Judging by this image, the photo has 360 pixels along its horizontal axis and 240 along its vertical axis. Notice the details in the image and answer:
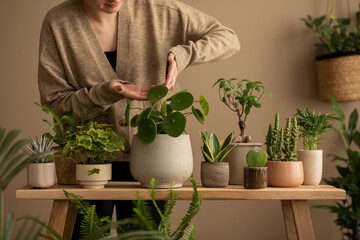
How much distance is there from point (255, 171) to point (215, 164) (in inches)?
4.6

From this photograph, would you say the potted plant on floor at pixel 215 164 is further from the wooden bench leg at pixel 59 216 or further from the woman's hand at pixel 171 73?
the wooden bench leg at pixel 59 216

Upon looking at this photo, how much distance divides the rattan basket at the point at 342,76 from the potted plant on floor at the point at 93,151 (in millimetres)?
1815

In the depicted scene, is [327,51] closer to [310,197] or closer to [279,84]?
Answer: [279,84]

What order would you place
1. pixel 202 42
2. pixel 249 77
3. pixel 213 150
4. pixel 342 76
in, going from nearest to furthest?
pixel 213 150 → pixel 202 42 → pixel 342 76 → pixel 249 77

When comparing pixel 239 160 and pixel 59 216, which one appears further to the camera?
pixel 239 160

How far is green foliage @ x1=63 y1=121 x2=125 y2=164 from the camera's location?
50.9 inches

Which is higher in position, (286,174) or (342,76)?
(342,76)

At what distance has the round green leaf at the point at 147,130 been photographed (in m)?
1.26

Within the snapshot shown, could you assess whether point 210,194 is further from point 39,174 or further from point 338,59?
point 338,59

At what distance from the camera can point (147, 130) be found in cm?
127

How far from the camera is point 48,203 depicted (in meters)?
2.97

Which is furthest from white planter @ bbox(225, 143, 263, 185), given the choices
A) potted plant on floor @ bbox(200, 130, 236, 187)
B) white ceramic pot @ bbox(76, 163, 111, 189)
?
white ceramic pot @ bbox(76, 163, 111, 189)

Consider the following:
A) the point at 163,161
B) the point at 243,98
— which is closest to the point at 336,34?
the point at 243,98

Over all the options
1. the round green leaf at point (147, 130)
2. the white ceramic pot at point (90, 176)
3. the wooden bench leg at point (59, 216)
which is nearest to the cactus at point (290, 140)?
the round green leaf at point (147, 130)
